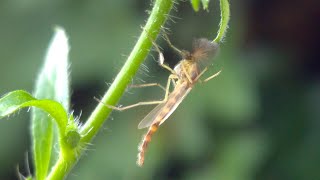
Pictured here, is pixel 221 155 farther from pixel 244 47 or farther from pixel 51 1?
pixel 51 1

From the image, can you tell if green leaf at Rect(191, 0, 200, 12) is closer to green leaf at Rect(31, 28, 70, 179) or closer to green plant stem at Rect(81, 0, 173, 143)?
green plant stem at Rect(81, 0, 173, 143)

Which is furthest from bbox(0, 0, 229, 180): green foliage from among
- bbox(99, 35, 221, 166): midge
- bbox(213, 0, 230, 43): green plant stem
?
bbox(99, 35, 221, 166): midge

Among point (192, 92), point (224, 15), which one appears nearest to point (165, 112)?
point (224, 15)

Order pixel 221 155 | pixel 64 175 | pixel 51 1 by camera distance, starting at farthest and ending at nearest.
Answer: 1. pixel 51 1
2. pixel 221 155
3. pixel 64 175

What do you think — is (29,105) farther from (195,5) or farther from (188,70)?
(188,70)

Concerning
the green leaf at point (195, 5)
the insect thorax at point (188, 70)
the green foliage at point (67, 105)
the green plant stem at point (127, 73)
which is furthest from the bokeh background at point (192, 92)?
the green leaf at point (195, 5)

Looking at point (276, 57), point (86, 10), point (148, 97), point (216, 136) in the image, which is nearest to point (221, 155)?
point (216, 136)
